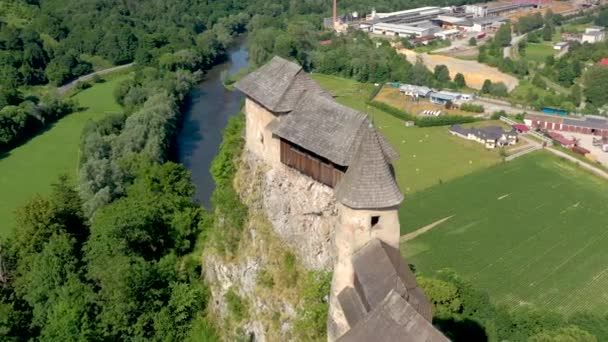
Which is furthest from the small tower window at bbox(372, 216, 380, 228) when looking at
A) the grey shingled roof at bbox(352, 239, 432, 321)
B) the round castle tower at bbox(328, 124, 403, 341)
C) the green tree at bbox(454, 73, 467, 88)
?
the green tree at bbox(454, 73, 467, 88)

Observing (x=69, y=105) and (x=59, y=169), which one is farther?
(x=69, y=105)

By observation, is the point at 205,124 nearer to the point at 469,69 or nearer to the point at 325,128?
the point at 469,69

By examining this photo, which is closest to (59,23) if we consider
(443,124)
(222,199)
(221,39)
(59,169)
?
(221,39)

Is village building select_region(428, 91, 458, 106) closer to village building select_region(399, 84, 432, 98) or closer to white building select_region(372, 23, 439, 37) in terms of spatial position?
village building select_region(399, 84, 432, 98)

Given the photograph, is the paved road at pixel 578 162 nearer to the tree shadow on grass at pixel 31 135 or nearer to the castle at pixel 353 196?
the castle at pixel 353 196

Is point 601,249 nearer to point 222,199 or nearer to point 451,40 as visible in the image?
point 222,199
